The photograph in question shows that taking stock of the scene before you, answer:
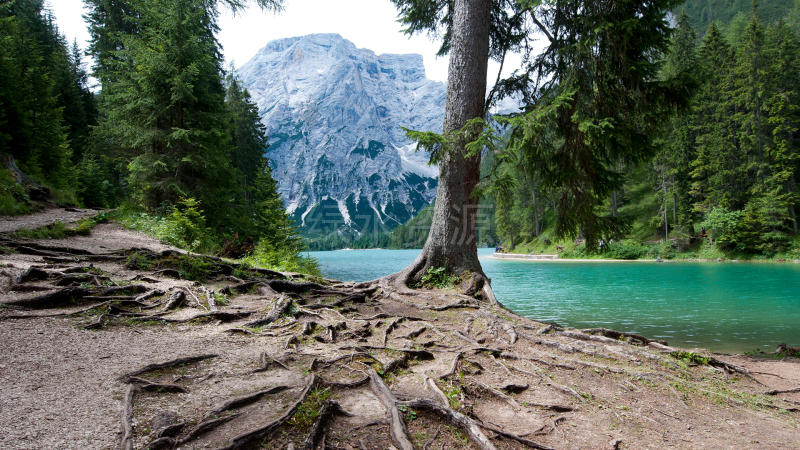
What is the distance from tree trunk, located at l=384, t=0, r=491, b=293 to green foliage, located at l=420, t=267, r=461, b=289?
0.13 meters

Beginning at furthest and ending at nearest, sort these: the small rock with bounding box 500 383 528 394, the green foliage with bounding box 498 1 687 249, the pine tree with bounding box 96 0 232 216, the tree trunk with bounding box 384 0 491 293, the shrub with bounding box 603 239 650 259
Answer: the shrub with bounding box 603 239 650 259, the pine tree with bounding box 96 0 232 216, the tree trunk with bounding box 384 0 491 293, the green foliage with bounding box 498 1 687 249, the small rock with bounding box 500 383 528 394

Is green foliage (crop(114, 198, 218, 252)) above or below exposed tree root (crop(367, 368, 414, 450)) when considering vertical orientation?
above

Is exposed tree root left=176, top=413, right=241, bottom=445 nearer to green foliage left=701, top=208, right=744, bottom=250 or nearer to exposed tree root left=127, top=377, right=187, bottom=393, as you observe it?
exposed tree root left=127, top=377, right=187, bottom=393

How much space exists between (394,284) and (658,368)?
17.1ft

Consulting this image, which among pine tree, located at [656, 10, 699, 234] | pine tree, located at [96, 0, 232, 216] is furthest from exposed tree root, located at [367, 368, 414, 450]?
pine tree, located at [656, 10, 699, 234]

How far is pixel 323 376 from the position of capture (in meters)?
3.58

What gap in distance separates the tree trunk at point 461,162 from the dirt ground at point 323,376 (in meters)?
1.72

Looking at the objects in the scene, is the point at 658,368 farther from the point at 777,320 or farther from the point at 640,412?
the point at 777,320

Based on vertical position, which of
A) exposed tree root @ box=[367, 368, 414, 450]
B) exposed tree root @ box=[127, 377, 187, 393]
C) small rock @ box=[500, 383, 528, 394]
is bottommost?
Answer: small rock @ box=[500, 383, 528, 394]

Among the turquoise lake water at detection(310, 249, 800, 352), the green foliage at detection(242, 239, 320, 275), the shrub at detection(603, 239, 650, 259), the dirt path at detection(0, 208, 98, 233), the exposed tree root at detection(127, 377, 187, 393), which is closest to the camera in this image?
the exposed tree root at detection(127, 377, 187, 393)

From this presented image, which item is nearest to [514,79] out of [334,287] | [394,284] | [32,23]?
[394,284]

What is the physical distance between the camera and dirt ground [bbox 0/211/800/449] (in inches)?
99.7

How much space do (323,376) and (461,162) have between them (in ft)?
19.3

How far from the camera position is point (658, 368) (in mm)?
4902
